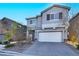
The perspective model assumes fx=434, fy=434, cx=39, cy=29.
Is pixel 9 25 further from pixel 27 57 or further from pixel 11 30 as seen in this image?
pixel 27 57

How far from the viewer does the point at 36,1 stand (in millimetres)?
10516

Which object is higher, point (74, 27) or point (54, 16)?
point (54, 16)

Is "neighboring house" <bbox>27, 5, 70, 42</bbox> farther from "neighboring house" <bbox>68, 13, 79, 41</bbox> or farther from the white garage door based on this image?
"neighboring house" <bbox>68, 13, 79, 41</bbox>

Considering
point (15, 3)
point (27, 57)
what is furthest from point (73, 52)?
point (15, 3)

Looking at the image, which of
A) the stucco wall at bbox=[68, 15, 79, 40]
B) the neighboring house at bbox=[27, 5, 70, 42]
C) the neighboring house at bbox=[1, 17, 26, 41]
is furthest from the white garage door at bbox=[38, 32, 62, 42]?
the neighboring house at bbox=[1, 17, 26, 41]

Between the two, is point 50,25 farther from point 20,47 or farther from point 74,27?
point 20,47

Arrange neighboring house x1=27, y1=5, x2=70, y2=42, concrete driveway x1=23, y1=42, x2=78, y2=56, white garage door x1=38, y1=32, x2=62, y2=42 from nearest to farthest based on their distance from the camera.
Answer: concrete driveway x1=23, y1=42, x2=78, y2=56
neighboring house x1=27, y1=5, x2=70, y2=42
white garage door x1=38, y1=32, x2=62, y2=42

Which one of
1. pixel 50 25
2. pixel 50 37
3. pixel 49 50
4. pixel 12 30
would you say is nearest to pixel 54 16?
pixel 50 25

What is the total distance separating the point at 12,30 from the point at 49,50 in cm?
104

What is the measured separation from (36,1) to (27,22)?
0.61 m

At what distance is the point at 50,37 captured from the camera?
10.8 metres

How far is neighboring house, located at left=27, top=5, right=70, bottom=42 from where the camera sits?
10.7 m

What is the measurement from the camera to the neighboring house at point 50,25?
421 inches

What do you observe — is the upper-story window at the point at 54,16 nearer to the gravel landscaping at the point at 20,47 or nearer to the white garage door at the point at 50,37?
the white garage door at the point at 50,37
